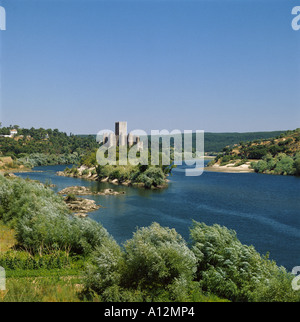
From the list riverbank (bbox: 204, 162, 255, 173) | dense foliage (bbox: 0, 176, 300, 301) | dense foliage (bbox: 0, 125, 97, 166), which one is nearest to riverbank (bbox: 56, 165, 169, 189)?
dense foliage (bbox: 0, 125, 97, 166)

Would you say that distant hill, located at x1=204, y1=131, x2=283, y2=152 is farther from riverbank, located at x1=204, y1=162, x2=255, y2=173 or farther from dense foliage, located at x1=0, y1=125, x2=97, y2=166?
dense foliage, located at x1=0, y1=125, x2=97, y2=166

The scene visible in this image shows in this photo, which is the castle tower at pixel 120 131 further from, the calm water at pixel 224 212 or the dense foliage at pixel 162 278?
the dense foliage at pixel 162 278

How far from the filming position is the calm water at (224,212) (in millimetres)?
17344

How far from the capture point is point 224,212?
23984 mm

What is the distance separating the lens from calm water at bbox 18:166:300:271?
17.3m

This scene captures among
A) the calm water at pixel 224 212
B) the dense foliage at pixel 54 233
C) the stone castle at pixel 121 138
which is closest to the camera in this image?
the dense foliage at pixel 54 233

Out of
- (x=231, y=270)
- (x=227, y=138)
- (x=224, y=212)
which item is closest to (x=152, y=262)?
(x=231, y=270)

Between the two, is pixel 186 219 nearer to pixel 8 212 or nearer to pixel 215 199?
pixel 215 199

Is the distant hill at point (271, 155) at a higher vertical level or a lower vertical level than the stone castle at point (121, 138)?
lower

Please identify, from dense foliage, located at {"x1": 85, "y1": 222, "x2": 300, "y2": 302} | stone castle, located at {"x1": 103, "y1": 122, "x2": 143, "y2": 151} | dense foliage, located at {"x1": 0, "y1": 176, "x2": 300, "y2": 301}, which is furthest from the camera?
stone castle, located at {"x1": 103, "y1": 122, "x2": 143, "y2": 151}

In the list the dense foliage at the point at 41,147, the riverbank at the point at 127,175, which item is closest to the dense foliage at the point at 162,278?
the riverbank at the point at 127,175

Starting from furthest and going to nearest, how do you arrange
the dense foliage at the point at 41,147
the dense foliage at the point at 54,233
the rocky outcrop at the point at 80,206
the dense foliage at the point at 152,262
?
the dense foliage at the point at 41,147
the rocky outcrop at the point at 80,206
the dense foliage at the point at 54,233
the dense foliage at the point at 152,262

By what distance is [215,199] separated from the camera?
96.8 ft

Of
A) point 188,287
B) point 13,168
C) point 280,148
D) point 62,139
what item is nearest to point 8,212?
point 188,287
